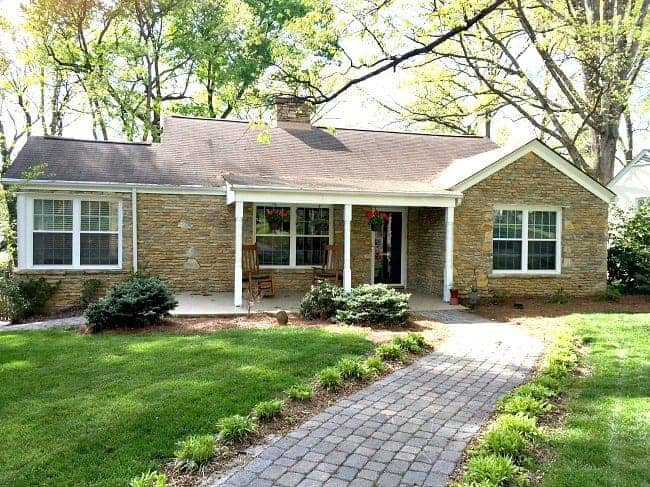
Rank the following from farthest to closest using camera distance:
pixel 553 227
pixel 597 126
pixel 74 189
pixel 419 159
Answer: pixel 597 126 → pixel 419 159 → pixel 553 227 → pixel 74 189

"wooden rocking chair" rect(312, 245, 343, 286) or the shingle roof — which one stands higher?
the shingle roof

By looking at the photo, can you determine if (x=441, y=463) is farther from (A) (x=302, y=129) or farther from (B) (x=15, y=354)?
(A) (x=302, y=129)

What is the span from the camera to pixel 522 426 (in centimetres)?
461

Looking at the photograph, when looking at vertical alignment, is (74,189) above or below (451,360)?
above

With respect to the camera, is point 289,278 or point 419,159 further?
point 419,159

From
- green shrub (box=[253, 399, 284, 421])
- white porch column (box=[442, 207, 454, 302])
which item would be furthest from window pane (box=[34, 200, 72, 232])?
green shrub (box=[253, 399, 284, 421])

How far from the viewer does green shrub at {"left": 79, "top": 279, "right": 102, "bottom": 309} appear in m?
11.9

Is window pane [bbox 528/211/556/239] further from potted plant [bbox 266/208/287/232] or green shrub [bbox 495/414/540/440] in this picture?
green shrub [bbox 495/414/540/440]

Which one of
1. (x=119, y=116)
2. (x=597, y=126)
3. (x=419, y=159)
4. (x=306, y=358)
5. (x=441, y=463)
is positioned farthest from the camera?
(x=119, y=116)

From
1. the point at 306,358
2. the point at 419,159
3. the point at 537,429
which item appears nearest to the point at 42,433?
the point at 306,358

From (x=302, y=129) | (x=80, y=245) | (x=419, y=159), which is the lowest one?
(x=80, y=245)

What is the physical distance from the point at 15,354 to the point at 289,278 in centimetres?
741

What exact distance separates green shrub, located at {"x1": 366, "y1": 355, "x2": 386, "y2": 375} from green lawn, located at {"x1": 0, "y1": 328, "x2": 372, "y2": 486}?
0.49 metres

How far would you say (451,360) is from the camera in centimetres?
751
